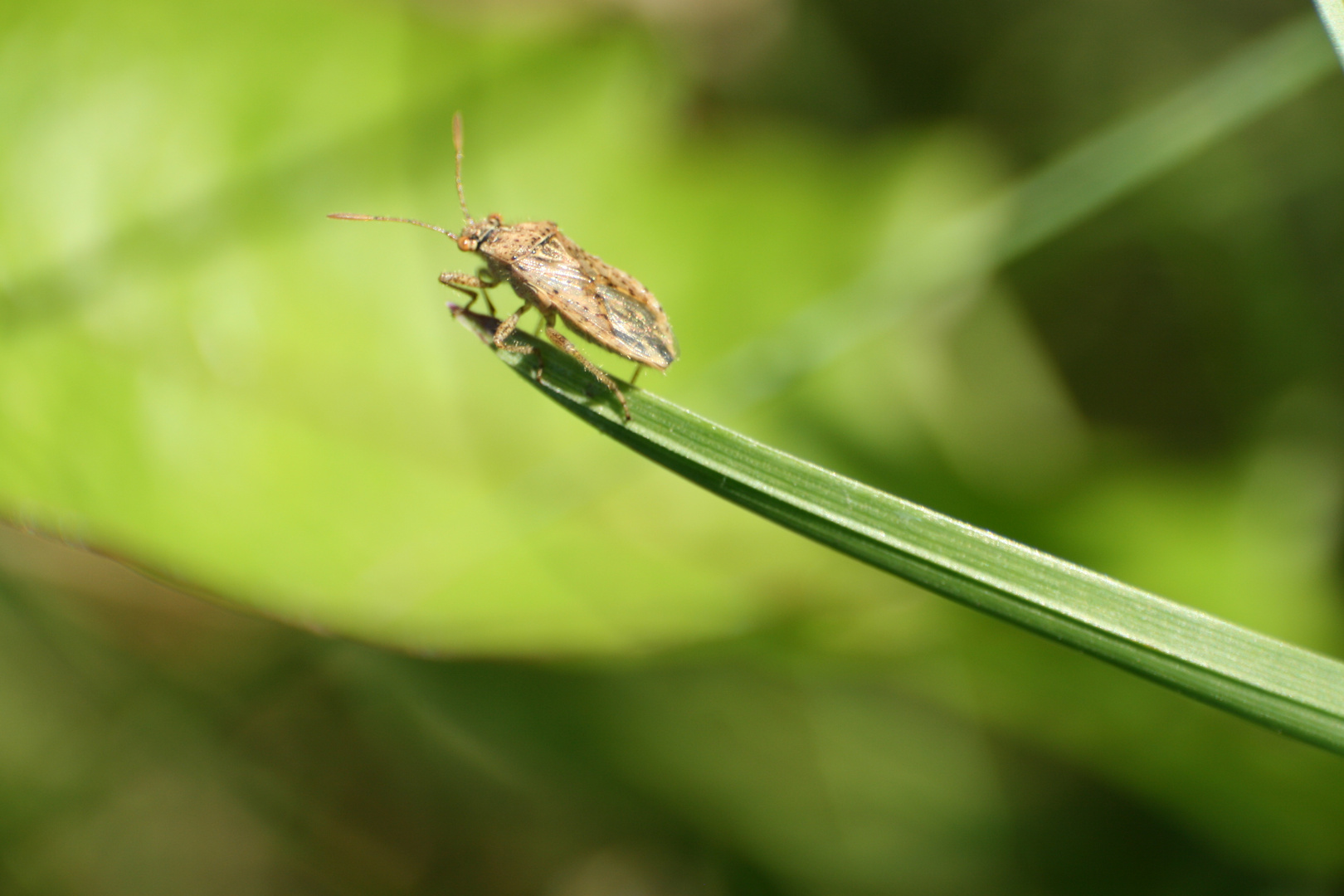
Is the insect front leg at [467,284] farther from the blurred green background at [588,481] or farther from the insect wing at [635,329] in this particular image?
the insect wing at [635,329]

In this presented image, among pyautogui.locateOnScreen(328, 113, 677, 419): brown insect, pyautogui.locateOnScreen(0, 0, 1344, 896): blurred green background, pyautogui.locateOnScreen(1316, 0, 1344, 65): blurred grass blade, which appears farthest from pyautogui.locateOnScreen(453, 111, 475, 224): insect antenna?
pyautogui.locateOnScreen(1316, 0, 1344, 65): blurred grass blade

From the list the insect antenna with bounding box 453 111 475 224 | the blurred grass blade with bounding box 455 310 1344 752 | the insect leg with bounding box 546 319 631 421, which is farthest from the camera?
the insect antenna with bounding box 453 111 475 224

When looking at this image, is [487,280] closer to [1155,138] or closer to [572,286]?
[572,286]

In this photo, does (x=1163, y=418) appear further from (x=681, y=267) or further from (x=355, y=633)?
(x=355, y=633)

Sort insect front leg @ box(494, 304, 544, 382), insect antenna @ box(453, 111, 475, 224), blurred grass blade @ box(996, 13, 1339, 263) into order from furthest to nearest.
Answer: blurred grass blade @ box(996, 13, 1339, 263)
insect antenna @ box(453, 111, 475, 224)
insect front leg @ box(494, 304, 544, 382)

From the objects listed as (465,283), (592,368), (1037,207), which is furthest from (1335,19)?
(465,283)

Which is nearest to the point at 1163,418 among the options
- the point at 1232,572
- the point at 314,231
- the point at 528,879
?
the point at 1232,572

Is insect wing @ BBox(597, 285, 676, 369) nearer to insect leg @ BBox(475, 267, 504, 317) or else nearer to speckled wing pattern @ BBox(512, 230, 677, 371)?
speckled wing pattern @ BBox(512, 230, 677, 371)
